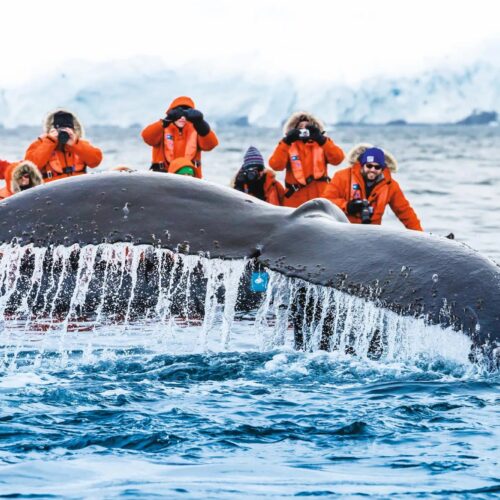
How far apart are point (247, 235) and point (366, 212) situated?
599 centimetres

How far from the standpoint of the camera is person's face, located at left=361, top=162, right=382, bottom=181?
34.3 feet

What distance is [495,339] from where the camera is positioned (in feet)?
12.4

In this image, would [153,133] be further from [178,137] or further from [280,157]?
[280,157]

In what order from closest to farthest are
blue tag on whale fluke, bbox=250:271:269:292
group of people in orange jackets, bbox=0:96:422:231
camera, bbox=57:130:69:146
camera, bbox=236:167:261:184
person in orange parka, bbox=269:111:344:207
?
1. blue tag on whale fluke, bbox=250:271:269:292
2. group of people in orange jackets, bbox=0:96:422:231
3. camera, bbox=236:167:261:184
4. camera, bbox=57:130:69:146
5. person in orange parka, bbox=269:111:344:207

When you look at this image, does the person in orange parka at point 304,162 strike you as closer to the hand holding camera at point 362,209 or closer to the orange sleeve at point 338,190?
the orange sleeve at point 338,190

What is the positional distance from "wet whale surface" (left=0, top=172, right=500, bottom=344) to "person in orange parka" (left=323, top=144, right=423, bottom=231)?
5.94 meters

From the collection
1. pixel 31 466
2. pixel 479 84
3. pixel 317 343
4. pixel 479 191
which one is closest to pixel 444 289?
pixel 317 343

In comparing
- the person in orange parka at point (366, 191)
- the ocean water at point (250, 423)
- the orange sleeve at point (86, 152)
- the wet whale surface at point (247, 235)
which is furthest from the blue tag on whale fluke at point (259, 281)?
the orange sleeve at point (86, 152)

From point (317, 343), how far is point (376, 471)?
2.65ft

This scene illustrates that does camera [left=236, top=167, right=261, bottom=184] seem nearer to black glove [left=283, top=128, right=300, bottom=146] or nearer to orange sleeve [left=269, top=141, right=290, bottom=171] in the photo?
black glove [left=283, top=128, right=300, bottom=146]

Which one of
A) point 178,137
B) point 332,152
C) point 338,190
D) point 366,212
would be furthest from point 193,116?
point 366,212

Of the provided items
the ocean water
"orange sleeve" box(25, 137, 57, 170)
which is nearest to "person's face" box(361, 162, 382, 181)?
"orange sleeve" box(25, 137, 57, 170)

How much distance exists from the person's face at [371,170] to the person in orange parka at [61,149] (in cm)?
308

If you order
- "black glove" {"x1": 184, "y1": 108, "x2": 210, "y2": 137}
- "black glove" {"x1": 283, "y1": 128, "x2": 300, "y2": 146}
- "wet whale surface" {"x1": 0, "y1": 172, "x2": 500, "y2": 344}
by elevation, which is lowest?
"wet whale surface" {"x1": 0, "y1": 172, "x2": 500, "y2": 344}
